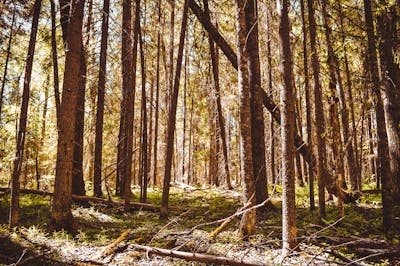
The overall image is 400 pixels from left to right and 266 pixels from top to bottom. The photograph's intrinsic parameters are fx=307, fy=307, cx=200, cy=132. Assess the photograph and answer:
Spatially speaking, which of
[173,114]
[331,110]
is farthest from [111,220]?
[331,110]

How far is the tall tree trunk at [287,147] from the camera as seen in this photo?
524cm

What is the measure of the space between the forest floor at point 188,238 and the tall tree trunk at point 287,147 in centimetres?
38

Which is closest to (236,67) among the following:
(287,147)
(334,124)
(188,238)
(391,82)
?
(334,124)

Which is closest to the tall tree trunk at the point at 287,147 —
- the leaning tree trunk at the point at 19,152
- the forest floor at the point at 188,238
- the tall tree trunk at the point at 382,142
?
the forest floor at the point at 188,238

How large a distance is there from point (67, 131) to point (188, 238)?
144 inches

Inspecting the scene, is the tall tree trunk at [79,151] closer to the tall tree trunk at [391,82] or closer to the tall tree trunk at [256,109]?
the tall tree trunk at [256,109]

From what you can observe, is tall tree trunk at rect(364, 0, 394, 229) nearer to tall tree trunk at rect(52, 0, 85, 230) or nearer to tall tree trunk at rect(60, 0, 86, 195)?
tall tree trunk at rect(52, 0, 85, 230)

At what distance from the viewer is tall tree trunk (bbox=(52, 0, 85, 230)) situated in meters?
6.95

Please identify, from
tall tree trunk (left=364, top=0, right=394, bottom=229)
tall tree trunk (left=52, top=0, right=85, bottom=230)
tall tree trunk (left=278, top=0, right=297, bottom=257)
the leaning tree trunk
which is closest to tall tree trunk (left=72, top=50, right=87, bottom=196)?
the leaning tree trunk

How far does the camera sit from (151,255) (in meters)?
5.62

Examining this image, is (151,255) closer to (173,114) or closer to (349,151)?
(173,114)

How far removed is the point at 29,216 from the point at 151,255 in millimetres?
4918

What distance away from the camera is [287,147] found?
17.4 ft

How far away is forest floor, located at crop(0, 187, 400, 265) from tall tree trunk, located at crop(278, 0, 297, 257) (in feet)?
1.25
